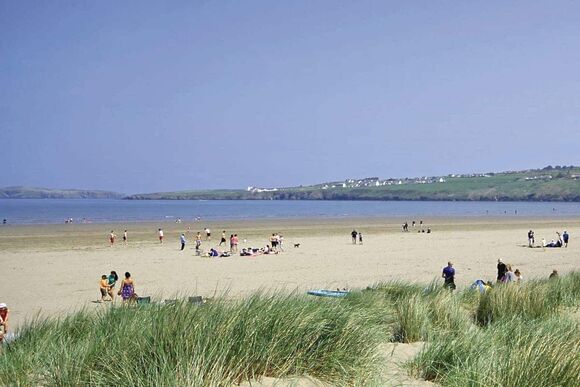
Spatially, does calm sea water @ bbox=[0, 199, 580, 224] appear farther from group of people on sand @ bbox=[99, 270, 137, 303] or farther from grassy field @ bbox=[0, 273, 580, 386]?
grassy field @ bbox=[0, 273, 580, 386]

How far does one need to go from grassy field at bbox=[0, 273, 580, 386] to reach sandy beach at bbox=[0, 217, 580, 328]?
6.22 meters

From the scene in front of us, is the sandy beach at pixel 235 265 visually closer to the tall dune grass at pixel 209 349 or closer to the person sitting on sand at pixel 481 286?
the person sitting on sand at pixel 481 286

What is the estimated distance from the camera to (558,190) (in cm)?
18888

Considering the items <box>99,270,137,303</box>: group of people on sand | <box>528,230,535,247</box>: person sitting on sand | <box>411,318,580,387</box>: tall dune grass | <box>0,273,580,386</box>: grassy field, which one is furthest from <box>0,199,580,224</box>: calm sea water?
<box>411,318,580,387</box>: tall dune grass

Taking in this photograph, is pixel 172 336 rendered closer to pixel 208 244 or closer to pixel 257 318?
pixel 257 318

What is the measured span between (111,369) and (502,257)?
26.4m

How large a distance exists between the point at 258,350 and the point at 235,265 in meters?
20.4

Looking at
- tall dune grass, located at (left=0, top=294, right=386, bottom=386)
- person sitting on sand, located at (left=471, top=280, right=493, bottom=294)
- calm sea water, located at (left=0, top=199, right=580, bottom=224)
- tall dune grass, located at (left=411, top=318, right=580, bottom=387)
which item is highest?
tall dune grass, located at (left=0, top=294, right=386, bottom=386)

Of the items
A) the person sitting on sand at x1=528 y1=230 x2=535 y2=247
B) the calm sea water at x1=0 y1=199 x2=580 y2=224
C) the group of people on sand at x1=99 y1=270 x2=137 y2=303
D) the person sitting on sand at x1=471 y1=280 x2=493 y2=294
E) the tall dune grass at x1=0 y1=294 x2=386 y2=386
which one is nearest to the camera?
the tall dune grass at x1=0 y1=294 x2=386 y2=386

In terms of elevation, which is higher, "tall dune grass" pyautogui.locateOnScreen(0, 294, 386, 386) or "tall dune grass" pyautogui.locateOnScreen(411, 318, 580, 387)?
"tall dune grass" pyautogui.locateOnScreen(0, 294, 386, 386)

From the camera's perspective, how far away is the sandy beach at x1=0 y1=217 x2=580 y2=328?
17797 mm

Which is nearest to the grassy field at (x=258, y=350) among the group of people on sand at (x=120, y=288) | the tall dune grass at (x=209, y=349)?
the tall dune grass at (x=209, y=349)

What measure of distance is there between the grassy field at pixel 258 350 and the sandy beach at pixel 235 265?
622 cm

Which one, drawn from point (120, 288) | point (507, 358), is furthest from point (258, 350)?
point (120, 288)
